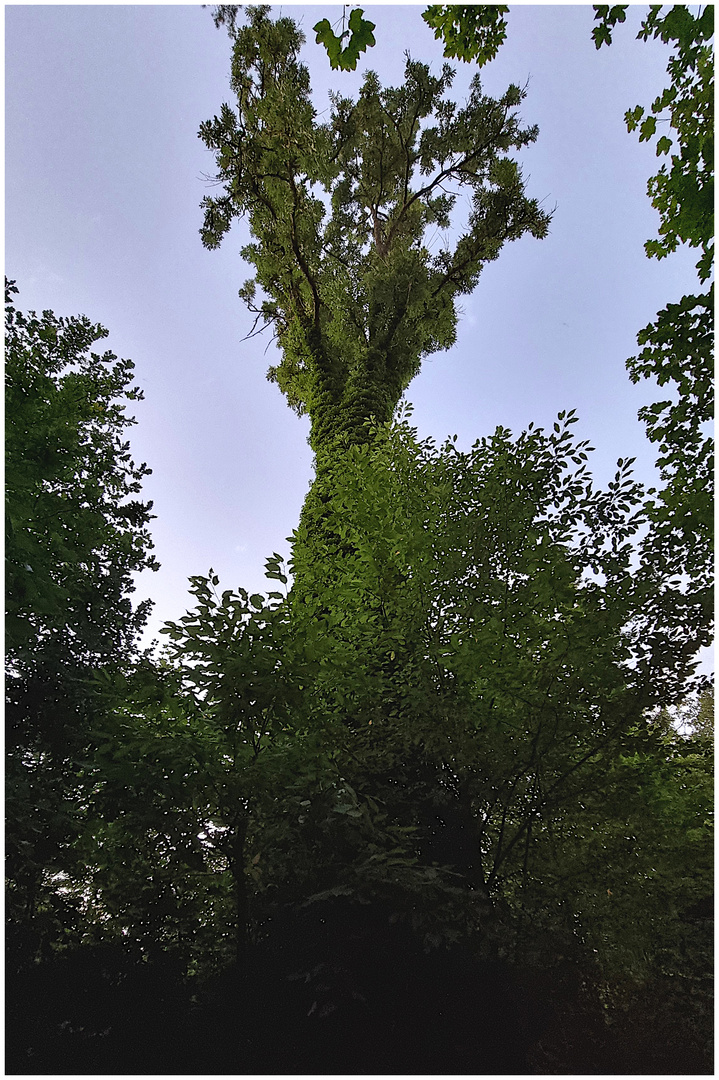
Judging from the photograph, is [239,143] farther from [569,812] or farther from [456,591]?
[569,812]

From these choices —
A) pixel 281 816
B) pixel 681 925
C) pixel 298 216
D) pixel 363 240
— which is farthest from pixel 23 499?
pixel 363 240

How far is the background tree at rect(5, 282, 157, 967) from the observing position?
10.5 ft

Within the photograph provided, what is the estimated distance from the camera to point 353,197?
10633 millimetres

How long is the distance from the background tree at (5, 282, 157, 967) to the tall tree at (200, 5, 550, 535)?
2.56m

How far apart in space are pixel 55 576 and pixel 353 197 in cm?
1022

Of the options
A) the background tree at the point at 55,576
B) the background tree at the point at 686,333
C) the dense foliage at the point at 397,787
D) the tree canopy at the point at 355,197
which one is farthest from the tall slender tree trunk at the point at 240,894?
the tree canopy at the point at 355,197

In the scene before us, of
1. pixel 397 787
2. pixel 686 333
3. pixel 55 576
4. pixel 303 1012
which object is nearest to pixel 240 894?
pixel 303 1012

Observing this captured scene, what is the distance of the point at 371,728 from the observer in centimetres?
355

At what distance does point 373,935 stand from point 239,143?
918 cm

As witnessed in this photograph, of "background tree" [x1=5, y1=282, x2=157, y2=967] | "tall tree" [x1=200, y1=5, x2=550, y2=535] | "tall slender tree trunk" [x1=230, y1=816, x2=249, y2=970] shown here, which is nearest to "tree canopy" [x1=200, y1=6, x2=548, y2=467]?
"tall tree" [x1=200, y1=5, x2=550, y2=535]

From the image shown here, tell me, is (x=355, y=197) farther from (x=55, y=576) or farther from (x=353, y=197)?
(x=55, y=576)

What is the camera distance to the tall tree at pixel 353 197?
7.26 meters

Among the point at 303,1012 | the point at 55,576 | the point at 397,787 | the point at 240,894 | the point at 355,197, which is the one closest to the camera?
the point at 303,1012

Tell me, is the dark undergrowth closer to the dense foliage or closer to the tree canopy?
the dense foliage
